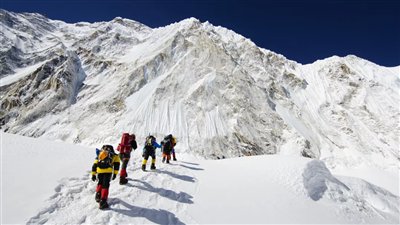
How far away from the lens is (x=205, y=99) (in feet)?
173

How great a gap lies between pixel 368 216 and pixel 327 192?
5.54ft

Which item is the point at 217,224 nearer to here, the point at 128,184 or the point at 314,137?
the point at 128,184

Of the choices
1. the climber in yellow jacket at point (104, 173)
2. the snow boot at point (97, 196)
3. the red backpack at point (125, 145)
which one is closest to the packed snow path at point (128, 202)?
Result: the snow boot at point (97, 196)

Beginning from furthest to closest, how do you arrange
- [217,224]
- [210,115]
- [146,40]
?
[146,40] → [210,115] → [217,224]

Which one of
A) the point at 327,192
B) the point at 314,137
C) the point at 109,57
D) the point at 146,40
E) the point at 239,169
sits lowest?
the point at 327,192

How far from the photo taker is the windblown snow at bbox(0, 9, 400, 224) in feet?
30.4

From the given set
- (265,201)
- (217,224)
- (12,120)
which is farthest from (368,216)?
(12,120)

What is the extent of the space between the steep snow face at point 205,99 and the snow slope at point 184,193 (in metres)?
30.7

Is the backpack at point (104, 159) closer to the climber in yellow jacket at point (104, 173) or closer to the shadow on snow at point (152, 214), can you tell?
the climber in yellow jacket at point (104, 173)

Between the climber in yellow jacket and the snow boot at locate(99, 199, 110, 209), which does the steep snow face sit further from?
the snow boot at locate(99, 199, 110, 209)

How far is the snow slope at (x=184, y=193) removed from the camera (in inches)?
315

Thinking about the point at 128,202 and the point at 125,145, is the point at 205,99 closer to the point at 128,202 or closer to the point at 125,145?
the point at 125,145

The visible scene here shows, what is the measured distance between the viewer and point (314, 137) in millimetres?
53969

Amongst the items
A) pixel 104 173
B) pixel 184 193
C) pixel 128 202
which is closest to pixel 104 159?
pixel 104 173
